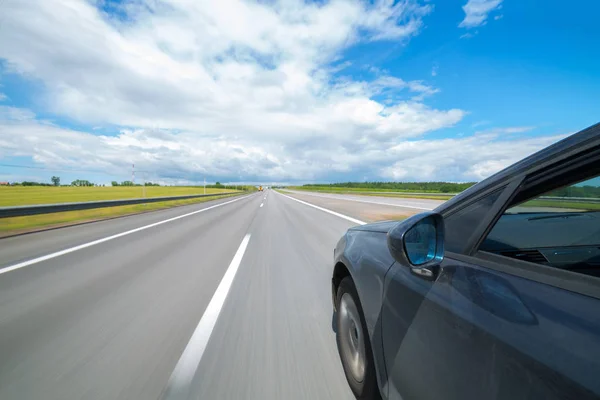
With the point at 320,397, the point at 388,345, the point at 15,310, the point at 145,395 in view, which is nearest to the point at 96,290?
the point at 15,310

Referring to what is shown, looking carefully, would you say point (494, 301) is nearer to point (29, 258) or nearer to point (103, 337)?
point (103, 337)

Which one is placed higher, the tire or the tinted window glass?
the tinted window glass

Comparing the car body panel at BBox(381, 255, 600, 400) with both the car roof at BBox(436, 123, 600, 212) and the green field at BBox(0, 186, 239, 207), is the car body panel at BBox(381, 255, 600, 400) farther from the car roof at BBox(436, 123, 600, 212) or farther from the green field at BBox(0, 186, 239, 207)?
the green field at BBox(0, 186, 239, 207)

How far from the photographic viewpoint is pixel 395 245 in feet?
4.85

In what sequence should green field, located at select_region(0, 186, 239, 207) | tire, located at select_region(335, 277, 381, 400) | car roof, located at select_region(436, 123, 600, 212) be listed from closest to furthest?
1. car roof, located at select_region(436, 123, 600, 212)
2. tire, located at select_region(335, 277, 381, 400)
3. green field, located at select_region(0, 186, 239, 207)

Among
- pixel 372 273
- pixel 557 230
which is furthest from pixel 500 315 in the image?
pixel 557 230

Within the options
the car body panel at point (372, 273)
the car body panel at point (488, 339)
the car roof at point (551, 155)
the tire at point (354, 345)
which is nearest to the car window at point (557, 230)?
the car roof at point (551, 155)

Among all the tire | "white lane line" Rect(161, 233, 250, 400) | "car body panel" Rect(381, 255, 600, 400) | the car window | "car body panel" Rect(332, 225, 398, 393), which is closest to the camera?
"car body panel" Rect(381, 255, 600, 400)

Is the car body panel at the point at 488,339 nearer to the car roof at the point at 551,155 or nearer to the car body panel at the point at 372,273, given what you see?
the car body panel at the point at 372,273

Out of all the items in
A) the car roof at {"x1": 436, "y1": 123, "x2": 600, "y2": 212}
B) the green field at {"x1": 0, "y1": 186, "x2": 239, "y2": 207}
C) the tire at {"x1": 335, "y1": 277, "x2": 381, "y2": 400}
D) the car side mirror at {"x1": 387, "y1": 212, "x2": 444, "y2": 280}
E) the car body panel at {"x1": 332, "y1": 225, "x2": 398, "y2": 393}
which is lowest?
the green field at {"x1": 0, "y1": 186, "x2": 239, "y2": 207}

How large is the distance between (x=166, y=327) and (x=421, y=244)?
2.83 metres

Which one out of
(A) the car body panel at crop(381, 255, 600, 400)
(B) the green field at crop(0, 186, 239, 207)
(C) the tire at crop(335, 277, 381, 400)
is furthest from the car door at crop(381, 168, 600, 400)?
(B) the green field at crop(0, 186, 239, 207)

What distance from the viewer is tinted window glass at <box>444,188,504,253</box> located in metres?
1.44

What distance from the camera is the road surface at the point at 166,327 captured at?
2152mm
